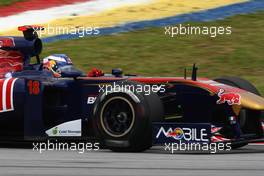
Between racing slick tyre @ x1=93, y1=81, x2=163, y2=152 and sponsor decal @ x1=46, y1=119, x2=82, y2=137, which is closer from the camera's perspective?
racing slick tyre @ x1=93, y1=81, x2=163, y2=152

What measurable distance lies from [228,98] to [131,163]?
5.36 feet

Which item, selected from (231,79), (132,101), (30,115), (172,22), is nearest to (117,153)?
(132,101)

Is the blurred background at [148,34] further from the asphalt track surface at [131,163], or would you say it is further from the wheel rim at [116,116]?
the asphalt track surface at [131,163]

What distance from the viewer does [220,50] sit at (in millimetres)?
17312

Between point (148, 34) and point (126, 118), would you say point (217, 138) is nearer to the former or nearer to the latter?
point (126, 118)

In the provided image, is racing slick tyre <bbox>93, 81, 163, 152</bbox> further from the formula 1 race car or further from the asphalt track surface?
the asphalt track surface

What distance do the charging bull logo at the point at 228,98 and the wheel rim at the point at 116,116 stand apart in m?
1.02

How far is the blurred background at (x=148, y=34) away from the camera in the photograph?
1658 cm

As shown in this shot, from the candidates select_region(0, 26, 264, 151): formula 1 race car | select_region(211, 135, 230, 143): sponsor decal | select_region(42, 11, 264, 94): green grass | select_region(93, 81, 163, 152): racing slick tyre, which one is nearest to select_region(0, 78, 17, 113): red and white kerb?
select_region(0, 26, 264, 151): formula 1 race car

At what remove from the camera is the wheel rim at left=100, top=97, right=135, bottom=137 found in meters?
8.77

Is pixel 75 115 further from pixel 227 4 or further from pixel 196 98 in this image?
pixel 227 4

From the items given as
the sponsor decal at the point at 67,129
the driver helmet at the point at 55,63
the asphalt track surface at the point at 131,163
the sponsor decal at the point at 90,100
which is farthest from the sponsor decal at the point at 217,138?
the driver helmet at the point at 55,63

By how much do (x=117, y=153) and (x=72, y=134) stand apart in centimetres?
79

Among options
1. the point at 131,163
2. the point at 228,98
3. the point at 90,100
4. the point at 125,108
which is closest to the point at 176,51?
the point at 90,100
